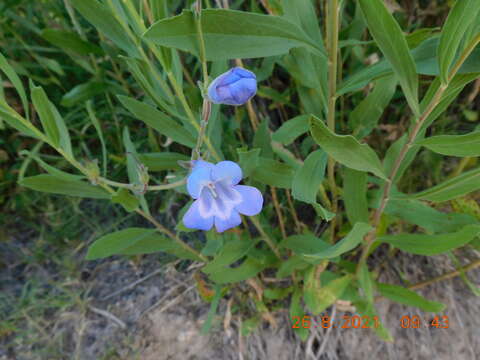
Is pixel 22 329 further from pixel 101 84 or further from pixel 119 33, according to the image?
pixel 119 33

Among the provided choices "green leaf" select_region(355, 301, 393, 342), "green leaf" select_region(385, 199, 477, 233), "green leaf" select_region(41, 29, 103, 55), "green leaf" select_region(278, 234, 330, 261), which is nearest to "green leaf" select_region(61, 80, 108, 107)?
"green leaf" select_region(41, 29, 103, 55)

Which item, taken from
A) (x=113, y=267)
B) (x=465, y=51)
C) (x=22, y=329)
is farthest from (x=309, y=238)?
(x=22, y=329)

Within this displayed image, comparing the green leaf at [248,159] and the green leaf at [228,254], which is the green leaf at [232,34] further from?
the green leaf at [228,254]

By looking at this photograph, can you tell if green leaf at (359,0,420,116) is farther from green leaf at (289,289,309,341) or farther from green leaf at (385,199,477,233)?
green leaf at (289,289,309,341)

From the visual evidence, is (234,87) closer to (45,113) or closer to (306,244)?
(45,113)

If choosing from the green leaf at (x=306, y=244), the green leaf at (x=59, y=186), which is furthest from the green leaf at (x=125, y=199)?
the green leaf at (x=306, y=244)

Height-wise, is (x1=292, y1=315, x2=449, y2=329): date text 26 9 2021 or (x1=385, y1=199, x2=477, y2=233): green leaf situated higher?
(x1=385, y1=199, x2=477, y2=233): green leaf
